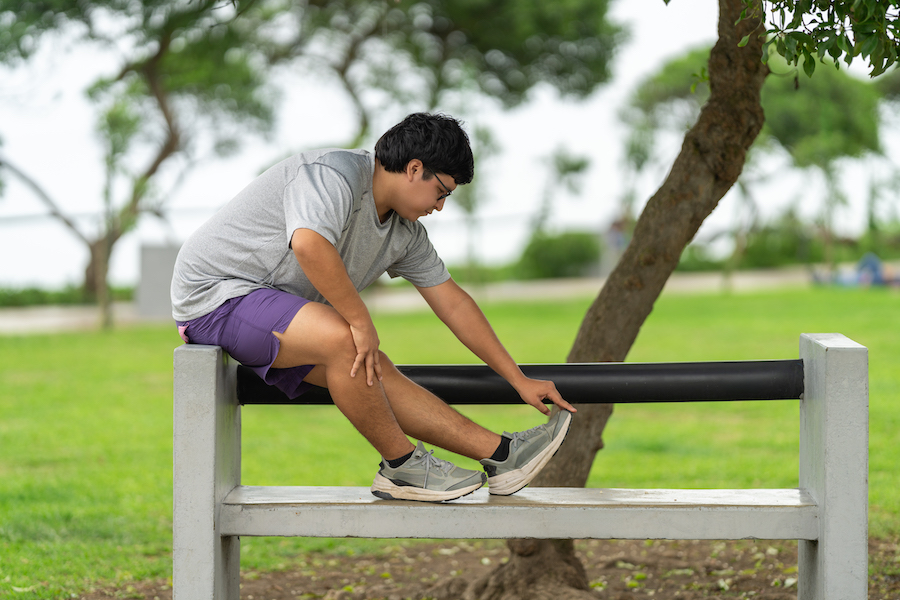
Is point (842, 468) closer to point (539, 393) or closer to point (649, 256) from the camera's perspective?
point (539, 393)

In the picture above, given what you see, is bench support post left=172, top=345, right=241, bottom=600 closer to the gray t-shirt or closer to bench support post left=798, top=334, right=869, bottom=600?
the gray t-shirt

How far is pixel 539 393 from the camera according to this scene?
246cm

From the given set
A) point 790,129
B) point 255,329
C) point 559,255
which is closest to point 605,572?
point 255,329

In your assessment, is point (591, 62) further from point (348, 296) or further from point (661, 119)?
point (348, 296)

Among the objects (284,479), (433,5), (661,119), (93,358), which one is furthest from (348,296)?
(661,119)

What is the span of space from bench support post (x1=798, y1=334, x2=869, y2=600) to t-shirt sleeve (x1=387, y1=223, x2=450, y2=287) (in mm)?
1036

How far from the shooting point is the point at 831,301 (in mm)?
13242

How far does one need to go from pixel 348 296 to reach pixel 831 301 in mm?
12363

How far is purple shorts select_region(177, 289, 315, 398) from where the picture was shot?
2.32m

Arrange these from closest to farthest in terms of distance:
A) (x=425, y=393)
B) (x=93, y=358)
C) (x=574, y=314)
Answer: (x=425, y=393), (x=93, y=358), (x=574, y=314)

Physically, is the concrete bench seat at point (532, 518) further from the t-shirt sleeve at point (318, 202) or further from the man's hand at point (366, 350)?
the t-shirt sleeve at point (318, 202)

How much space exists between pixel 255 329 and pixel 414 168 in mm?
574

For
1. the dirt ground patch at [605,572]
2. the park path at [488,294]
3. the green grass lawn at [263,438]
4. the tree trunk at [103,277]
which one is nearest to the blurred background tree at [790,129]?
the park path at [488,294]

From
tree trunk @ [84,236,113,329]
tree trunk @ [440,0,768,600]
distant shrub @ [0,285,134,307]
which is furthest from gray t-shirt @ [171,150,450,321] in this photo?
distant shrub @ [0,285,134,307]
